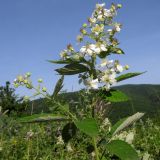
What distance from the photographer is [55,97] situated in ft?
7.89

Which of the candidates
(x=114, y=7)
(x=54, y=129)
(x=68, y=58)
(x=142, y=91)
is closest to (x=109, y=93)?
(x=68, y=58)

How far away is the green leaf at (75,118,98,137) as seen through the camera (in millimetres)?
2109

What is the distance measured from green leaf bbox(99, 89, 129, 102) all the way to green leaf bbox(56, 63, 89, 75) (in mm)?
165

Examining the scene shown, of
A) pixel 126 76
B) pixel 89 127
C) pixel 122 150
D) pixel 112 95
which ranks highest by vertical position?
pixel 126 76

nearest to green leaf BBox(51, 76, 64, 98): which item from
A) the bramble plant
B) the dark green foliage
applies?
the bramble plant

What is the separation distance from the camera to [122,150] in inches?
84.7

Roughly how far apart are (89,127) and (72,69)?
42 centimetres

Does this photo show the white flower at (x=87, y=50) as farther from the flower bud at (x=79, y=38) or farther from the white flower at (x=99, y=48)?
the flower bud at (x=79, y=38)

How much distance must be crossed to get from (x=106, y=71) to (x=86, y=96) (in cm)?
20

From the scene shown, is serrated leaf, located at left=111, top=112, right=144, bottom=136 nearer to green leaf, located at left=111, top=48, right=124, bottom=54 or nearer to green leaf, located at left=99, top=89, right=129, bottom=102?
green leaf, located at left=99, top=89, right=129, bottom=102

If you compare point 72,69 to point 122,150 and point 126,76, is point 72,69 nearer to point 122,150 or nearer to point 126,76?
point 126,76

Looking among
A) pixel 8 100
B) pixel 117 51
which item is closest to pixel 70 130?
pixel 117 51

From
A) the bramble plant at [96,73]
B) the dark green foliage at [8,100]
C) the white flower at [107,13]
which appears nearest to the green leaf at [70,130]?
the bramble plant at [96,73]

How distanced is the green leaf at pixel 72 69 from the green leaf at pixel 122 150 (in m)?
0.45
